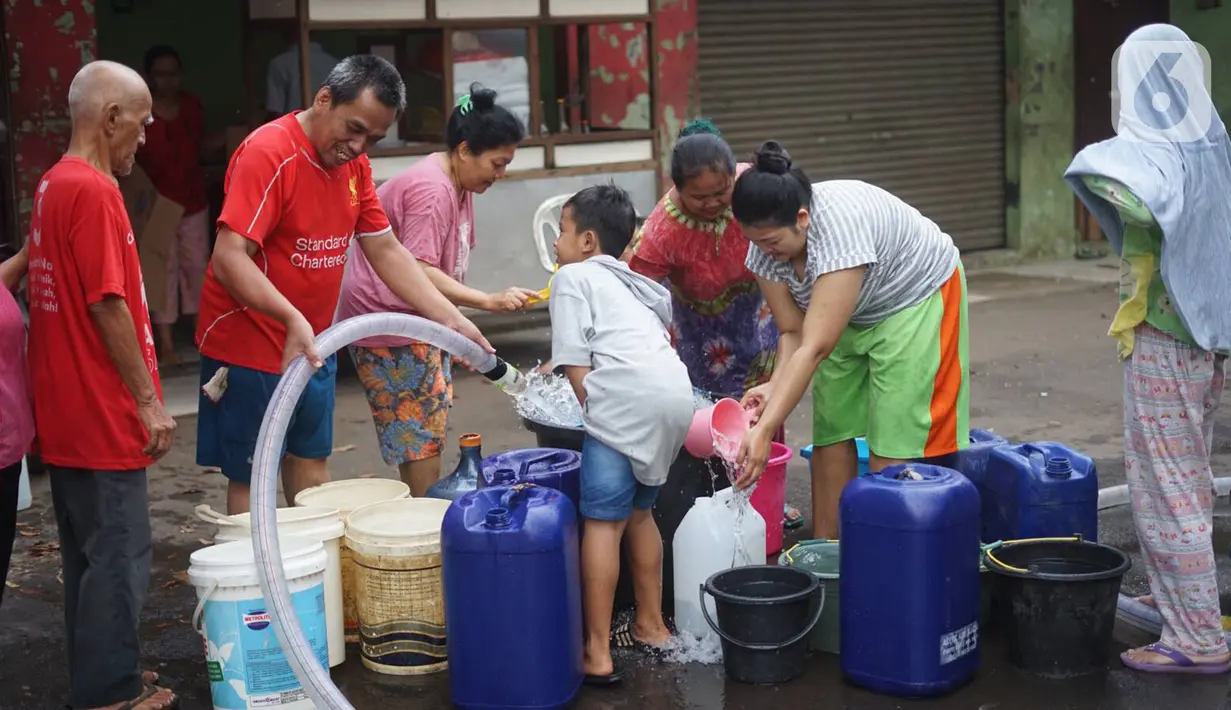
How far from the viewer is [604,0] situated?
34.1ft

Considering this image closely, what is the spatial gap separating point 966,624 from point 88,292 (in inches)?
106

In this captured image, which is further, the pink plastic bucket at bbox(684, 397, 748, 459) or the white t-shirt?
the pink plastic bucket at bbox(684, 397, 748, 459)

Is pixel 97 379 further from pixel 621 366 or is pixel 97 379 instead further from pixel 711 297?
pixel 711 297

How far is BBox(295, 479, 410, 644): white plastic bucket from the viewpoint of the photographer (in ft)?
15.7

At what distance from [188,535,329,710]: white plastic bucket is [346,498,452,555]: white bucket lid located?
0.30 meters

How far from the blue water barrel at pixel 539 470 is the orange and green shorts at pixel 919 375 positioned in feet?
3.30

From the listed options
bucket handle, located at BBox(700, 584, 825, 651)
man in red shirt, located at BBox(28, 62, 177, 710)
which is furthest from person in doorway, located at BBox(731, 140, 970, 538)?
man in red shirt, located at BBox(28, 62, 177, 710)

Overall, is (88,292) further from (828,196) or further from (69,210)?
(828,196)

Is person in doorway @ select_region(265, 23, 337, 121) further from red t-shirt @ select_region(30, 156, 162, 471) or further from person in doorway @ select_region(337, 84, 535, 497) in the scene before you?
red t-shirt @ select_region(30, 156, 162, 471)

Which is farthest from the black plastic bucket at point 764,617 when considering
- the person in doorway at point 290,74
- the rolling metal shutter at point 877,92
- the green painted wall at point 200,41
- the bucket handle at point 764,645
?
the rolling metal shutter at point 877,92

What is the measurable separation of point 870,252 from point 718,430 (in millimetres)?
753

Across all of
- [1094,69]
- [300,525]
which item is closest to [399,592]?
[300,525]

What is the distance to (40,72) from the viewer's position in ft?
28.0
